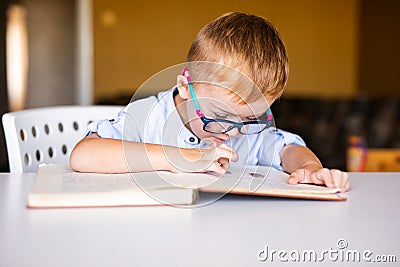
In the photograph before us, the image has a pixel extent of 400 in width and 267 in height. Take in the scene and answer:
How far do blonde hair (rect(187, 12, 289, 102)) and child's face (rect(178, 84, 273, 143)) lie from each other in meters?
0.01

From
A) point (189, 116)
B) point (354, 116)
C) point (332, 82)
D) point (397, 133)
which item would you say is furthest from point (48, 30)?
point (189, 116)

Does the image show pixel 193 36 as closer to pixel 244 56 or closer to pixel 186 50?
pixel 186 50

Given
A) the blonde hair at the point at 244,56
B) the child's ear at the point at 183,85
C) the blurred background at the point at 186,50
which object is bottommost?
the blurred background at the point at 186,50

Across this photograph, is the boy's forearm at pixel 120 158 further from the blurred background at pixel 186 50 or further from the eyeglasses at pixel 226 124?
the blurred background at pixel 186 50

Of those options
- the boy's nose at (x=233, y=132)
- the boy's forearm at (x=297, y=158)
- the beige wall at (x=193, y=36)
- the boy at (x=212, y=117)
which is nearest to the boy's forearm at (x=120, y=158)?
the boy at (x=212, y=117)

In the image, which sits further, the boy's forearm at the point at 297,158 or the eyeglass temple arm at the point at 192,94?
the boy's forearm at the point at 297,158

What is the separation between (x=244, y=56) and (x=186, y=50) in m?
4.60

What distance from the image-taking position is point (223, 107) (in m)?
0.99

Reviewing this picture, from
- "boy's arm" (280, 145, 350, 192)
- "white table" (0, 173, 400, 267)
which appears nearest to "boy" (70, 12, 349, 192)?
"boy's arm" (280, 145, 350, 192)

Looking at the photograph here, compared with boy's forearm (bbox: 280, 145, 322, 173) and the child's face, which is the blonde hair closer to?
the child's face

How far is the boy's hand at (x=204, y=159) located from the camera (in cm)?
95

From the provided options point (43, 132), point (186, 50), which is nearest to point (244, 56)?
point (43, 132)

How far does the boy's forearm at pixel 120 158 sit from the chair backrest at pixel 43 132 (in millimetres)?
365

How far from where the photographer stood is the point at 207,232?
0.71 meters
